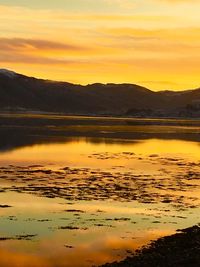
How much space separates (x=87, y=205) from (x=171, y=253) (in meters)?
9.79

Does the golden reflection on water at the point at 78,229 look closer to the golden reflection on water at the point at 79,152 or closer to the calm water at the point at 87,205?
the calm water at the point at 87,205

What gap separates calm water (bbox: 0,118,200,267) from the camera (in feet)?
68.2

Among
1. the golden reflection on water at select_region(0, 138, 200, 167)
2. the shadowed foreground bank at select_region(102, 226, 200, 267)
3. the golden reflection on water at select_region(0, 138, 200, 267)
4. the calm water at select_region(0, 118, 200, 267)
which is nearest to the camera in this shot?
the shadowed foreground bank at select_region(102, 226, 200, 267)

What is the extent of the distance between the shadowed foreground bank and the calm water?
30.7 inches

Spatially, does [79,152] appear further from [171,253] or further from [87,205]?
[171,253]

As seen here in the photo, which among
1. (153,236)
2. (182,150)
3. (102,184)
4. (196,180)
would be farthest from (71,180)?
(182,150)

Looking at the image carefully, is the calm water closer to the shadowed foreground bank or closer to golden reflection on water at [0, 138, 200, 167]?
golden reflection on water at [0, 138, 200, 167]

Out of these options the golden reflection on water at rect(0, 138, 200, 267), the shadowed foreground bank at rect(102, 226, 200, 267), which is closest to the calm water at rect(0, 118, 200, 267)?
the golden reflection on water at rect(0, 138, 200, 267)

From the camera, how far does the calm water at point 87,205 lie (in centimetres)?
2080

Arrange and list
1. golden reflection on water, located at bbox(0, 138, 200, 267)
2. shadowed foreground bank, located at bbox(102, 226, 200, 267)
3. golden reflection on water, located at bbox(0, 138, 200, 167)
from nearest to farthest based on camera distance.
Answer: shadowed foreground bank, located at bbox(102, 226, 200, 267) < golden reflection on water, located at bbox(0, 138, 200, 267) < golden reflection on water, located at bbox(0, 138, 200, 167)

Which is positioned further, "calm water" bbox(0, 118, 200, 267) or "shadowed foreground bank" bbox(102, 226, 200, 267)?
"calm water" bbox(0, 118, 200, 267)

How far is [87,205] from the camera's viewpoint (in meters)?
29.3

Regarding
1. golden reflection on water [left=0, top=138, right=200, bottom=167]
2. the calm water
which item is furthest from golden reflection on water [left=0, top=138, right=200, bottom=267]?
golden reflection on water [left=0, top=138, right=200, bottom=167]

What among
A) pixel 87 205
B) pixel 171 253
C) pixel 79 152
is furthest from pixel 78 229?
pixel 79 152
